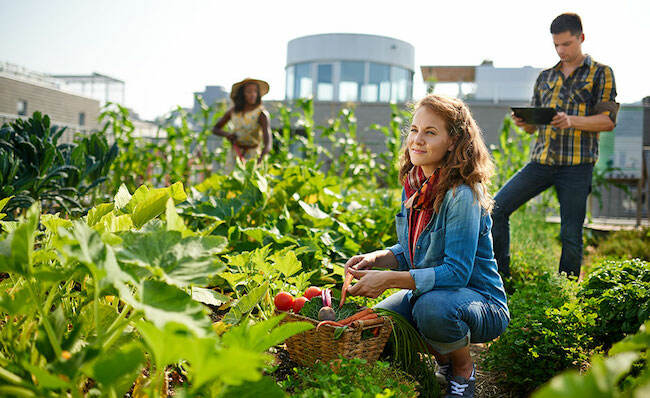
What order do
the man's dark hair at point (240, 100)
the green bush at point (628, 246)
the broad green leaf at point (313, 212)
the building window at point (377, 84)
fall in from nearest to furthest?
the broad green leaf at point (313, 212)
the green bush at point (628, 246)
the man's dark hair at point (240, 100)
the building window at point (377, 84)

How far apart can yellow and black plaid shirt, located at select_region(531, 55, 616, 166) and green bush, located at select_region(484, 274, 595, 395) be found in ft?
3.92

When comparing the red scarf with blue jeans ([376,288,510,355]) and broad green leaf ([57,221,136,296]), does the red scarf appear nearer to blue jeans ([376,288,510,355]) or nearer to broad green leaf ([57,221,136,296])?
blue jeans ([376,288,510,355])

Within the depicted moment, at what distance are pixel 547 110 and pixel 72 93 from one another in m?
29.4

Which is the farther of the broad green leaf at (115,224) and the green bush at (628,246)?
the green bush at (628,246)

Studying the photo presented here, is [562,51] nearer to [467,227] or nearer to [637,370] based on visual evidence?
[467,227]

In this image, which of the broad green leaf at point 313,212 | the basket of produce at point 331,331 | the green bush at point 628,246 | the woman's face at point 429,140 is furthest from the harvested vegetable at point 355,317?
the green bush at point 628,246

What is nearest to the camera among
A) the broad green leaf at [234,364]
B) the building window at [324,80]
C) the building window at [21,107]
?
the broad green leaf at [234,364]

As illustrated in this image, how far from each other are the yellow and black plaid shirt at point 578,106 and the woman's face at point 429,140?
155 cm

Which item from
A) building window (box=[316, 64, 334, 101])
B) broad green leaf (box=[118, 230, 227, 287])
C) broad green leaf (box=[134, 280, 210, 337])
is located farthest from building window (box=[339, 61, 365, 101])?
broad green leaf (box=[134, 280, 210, 337])

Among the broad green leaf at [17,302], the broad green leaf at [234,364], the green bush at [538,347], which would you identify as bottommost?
the green bush at [538,347]

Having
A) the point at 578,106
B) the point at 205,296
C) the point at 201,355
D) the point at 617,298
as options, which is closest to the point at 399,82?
the point at 578,106

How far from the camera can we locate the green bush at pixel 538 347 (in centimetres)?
203

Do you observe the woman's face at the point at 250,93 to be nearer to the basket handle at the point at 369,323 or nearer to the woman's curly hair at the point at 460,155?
the woman's curly hair at the point at 460,155

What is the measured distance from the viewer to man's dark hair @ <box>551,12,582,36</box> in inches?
120
